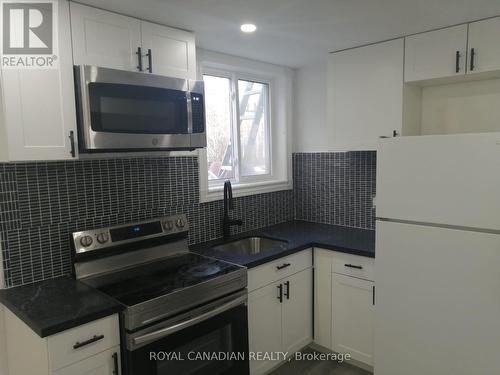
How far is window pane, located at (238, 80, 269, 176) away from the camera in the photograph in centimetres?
316

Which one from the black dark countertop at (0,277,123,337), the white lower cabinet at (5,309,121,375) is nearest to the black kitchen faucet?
the black dark countertop at (0,277,123,337)

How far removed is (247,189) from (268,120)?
75 centimetres

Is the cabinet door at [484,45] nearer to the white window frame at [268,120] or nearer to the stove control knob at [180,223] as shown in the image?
the white window frame at [268,120]

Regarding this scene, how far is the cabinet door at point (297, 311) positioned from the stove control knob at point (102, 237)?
120cm

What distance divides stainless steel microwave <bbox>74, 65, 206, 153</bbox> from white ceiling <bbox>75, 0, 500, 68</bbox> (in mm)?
344

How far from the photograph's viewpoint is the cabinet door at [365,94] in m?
2.46

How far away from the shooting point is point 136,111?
1827mm

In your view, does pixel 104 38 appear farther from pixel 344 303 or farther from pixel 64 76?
pixel 344 303

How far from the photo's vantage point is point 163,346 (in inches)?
66.1

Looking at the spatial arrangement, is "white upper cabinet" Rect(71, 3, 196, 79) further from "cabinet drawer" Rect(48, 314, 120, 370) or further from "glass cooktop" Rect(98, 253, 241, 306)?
"cabinet drawer" Rect(48, 314, 120, 370)

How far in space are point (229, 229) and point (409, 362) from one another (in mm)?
1451

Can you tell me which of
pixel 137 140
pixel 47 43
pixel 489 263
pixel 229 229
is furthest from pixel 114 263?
pixel 489 263

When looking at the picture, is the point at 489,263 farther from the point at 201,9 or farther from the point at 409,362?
the point at 201,9

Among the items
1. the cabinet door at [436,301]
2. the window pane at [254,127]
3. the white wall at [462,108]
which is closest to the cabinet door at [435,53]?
the white wall at [462,108]
